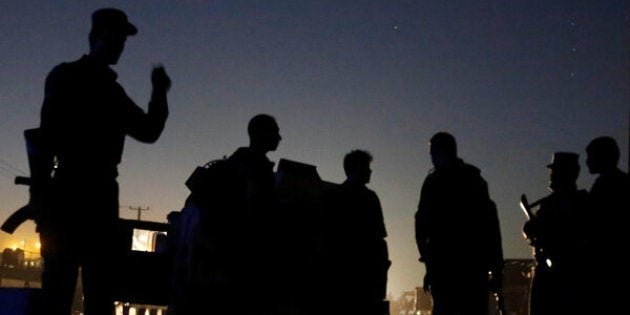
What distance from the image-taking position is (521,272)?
1141 inches

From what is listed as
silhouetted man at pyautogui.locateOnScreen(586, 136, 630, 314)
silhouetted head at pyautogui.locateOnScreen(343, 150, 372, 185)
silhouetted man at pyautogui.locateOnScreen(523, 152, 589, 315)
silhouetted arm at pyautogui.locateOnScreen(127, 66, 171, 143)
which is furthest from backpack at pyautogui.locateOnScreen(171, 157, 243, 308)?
silhouetted man at pyautogui.locateOnScreen(586, 136, 630, 314)

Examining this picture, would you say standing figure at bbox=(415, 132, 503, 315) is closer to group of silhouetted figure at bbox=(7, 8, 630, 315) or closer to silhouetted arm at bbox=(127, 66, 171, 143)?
group of silhouetted figure at bbox=(7, 8, 630, 315)

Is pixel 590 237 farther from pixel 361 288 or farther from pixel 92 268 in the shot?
pixel 92 268

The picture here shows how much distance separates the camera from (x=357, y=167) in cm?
540

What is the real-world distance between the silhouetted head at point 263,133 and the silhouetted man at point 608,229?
3.31 meters

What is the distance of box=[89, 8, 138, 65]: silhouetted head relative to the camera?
10.6ft

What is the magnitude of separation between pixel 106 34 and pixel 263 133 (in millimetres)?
1658

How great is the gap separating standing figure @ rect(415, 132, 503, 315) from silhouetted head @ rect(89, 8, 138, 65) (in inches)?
128

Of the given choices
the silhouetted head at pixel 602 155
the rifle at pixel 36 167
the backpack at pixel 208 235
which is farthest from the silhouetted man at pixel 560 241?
the rifle at pixel 36 167

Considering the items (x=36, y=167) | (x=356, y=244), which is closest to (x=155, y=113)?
(x=36, y=167)

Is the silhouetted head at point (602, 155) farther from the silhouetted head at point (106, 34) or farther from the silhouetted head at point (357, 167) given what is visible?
the silhouetted head at point (106, 34)

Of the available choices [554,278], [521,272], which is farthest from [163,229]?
[521,272]

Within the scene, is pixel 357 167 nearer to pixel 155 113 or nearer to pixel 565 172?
pixel 565 172

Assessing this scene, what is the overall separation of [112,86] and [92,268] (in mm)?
1174
